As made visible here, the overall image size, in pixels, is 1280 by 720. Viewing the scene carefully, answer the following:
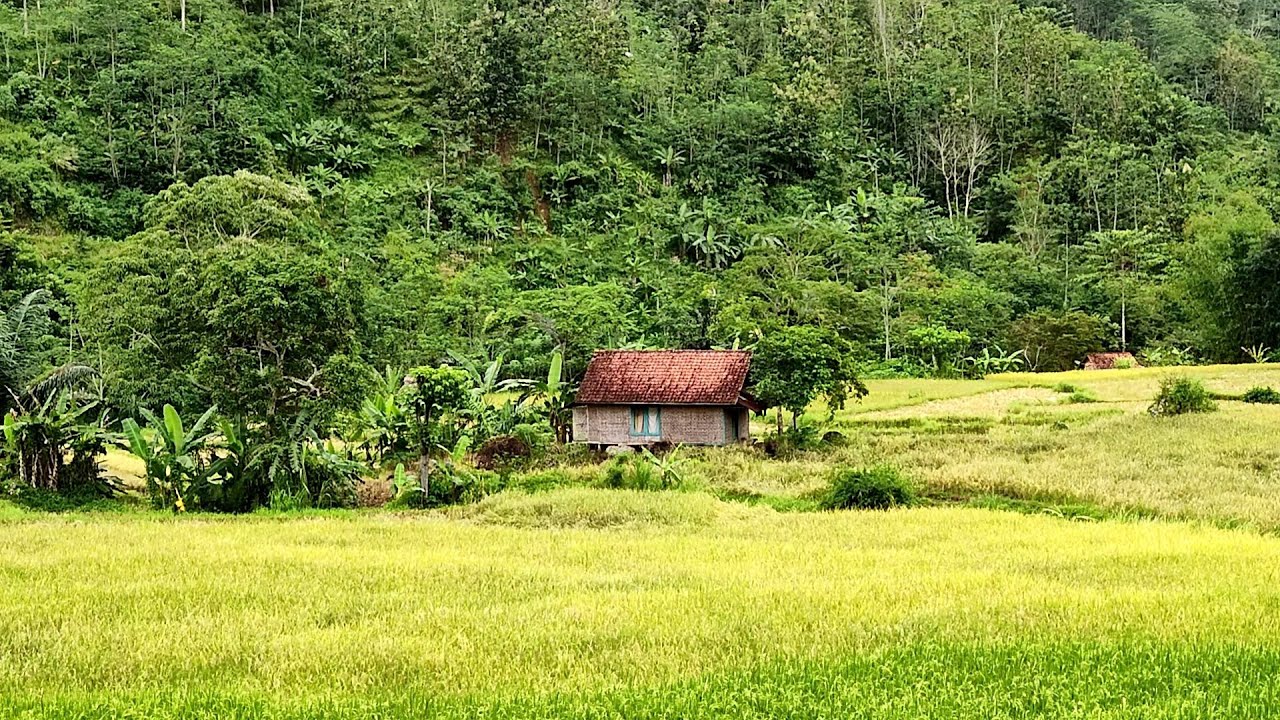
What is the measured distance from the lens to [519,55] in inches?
2601

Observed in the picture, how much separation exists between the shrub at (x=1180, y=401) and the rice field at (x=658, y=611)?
8.47m

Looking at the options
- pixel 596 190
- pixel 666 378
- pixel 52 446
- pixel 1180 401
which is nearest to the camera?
pixel 52 446

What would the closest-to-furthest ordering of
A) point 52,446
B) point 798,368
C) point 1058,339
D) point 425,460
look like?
point 425,460, point 52,446, point 798,368, point 1058,339

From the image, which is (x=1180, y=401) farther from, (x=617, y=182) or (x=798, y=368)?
(x=617, y=182)

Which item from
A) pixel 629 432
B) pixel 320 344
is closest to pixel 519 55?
pixel 629 432

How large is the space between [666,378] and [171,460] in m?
13.5

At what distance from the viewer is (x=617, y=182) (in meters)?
64.0

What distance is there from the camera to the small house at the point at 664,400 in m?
29.3

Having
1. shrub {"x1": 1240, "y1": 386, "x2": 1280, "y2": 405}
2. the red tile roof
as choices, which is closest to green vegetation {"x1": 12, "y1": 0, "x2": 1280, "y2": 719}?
shrub {"x1": 1240, "y1": 386, "x2": 1280, "y2": 405}

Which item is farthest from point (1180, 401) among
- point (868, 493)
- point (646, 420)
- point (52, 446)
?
point (52, 446)

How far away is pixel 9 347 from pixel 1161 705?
26.3 m

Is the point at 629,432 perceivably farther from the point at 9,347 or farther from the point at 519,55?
the point at 519,55

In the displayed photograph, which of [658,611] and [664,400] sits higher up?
[664,400]

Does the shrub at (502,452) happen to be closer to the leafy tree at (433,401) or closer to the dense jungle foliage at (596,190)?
the leafy tree at (433,401)
